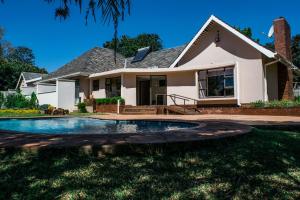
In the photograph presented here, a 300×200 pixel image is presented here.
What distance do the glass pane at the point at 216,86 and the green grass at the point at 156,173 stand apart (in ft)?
43.9

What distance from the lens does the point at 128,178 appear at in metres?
3.17

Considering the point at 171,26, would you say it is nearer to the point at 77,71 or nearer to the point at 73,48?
the point at 73,48

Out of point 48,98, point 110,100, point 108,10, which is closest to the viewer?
point 108,10

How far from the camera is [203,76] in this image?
18.5 meters

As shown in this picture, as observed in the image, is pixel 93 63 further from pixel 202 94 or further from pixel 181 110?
pixel 181 110

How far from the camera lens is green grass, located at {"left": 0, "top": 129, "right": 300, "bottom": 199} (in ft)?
9.32

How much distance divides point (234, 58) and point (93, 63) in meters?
12.8

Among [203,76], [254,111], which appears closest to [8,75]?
[203,76]

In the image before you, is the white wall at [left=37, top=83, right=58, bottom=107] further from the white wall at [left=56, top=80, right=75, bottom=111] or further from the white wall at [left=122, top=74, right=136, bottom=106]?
the white wall at [left=122, top=74, right=136, bottom=106]

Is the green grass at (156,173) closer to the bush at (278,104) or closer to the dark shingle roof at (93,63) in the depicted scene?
the bush at (278,104)

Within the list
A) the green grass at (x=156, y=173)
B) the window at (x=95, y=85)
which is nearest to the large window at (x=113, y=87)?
the window at (x=95, y=85)

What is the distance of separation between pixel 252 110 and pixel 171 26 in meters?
21.8

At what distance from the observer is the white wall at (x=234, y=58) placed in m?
16.1

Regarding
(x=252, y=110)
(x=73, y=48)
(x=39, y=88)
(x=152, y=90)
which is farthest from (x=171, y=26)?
(x=252, y=110)
